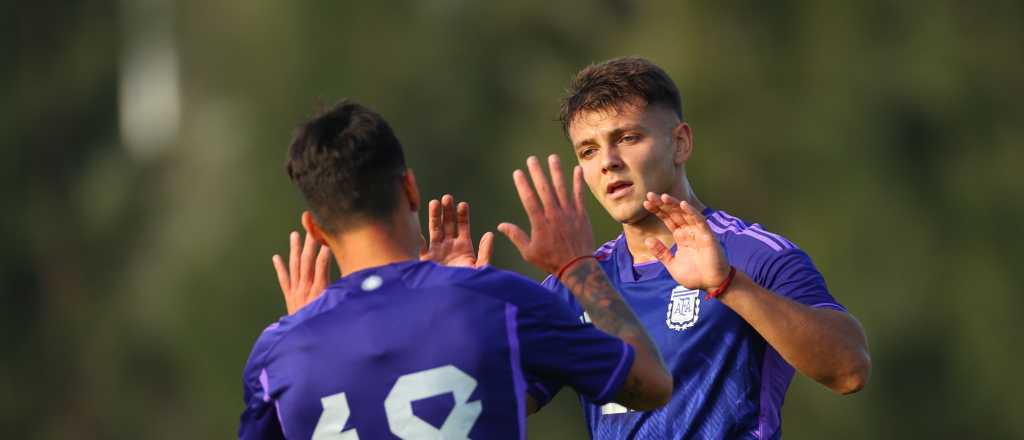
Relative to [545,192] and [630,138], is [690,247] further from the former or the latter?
[630,138]

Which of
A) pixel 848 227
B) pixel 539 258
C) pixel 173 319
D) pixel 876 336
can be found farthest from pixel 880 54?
pixel 539 258

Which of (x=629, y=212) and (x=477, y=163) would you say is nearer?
(x=629, y=212)

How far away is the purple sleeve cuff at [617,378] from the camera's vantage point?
3.58 meters

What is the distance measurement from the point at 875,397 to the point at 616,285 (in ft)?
30.3

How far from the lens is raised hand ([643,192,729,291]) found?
412 cm

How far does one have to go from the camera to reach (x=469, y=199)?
14562mm

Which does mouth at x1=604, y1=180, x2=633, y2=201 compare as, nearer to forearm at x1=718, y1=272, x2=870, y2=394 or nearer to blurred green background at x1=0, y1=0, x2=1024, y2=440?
forearm at x1=718, y1=272, x2=870, y2=394

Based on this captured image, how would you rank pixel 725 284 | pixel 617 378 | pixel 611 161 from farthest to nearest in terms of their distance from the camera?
pixel 611 161 → pixel 725 284 → pixel 617 378

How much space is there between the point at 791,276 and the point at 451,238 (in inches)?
44.3

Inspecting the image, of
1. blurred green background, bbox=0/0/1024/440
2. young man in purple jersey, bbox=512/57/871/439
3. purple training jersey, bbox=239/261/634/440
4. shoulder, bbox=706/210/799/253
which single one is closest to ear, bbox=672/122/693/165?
young man in purple jersey, bbox=512/57/871/439

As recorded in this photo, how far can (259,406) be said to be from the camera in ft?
12.1

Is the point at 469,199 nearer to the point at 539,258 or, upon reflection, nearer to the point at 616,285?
the point at 616,285

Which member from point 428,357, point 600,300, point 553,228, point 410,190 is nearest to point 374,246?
point 410,190

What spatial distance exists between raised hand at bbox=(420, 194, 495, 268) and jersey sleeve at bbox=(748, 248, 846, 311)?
2.91ft
